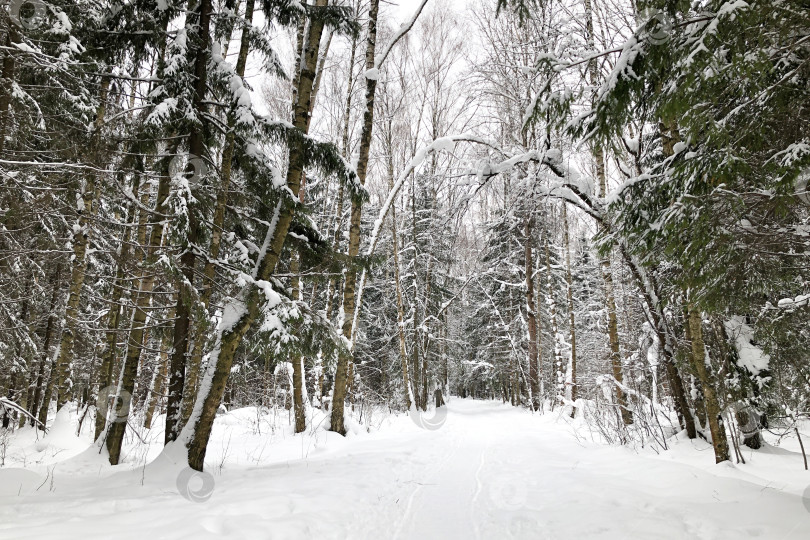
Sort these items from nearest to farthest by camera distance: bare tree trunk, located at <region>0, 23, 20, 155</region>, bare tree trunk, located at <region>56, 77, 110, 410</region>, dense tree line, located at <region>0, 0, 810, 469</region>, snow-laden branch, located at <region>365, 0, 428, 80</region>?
dense tree line, located at <region>0, 0, 810, 469</region>
bare tree trunk, located at <region>0, 23, 20, 155</region>
snow-laden branch, located at <region>365, 0, 428, 80</region>
bare tree trunk, located at <region>56, 77, 110, 410</region>

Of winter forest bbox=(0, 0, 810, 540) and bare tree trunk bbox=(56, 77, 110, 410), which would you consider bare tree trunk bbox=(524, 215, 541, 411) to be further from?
bare tree trunk bbox=(56, 77, 110, 410)

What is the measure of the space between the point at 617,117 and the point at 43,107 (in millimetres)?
10218

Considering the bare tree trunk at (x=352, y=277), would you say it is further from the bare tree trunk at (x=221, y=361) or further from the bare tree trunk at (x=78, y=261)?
the bare tree trunk at (x=78, y=261)

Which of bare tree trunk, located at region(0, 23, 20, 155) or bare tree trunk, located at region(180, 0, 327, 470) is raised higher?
bare tree trunk, located at region(0, 23, 20, 155)

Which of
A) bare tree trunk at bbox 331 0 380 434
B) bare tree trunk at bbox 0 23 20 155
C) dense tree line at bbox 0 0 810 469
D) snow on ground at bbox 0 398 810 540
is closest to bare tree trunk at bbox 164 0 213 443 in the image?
dense tree line at bbox 0 0 810 469

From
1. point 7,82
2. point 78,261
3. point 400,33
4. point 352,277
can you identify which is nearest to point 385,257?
point 352,277

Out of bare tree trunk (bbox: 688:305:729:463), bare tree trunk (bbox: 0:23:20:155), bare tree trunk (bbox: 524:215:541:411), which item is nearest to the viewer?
bare tree trunk (bbox: 0:23:20:155)

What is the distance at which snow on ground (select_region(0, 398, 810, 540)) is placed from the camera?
3422 millimetres

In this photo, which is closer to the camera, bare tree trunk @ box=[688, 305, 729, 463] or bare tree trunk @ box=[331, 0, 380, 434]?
bare tree trunk @ box=[688, 305, 729, 463]

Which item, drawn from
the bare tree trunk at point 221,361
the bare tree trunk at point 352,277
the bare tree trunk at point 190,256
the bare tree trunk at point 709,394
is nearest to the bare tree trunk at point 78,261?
the bare tree trunk at point 190,256

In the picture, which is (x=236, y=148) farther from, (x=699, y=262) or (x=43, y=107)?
(x=699, y=262)

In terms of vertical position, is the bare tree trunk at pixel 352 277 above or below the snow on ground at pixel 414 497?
above

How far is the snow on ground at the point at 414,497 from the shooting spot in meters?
3.42

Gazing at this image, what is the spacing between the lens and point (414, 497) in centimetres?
496
